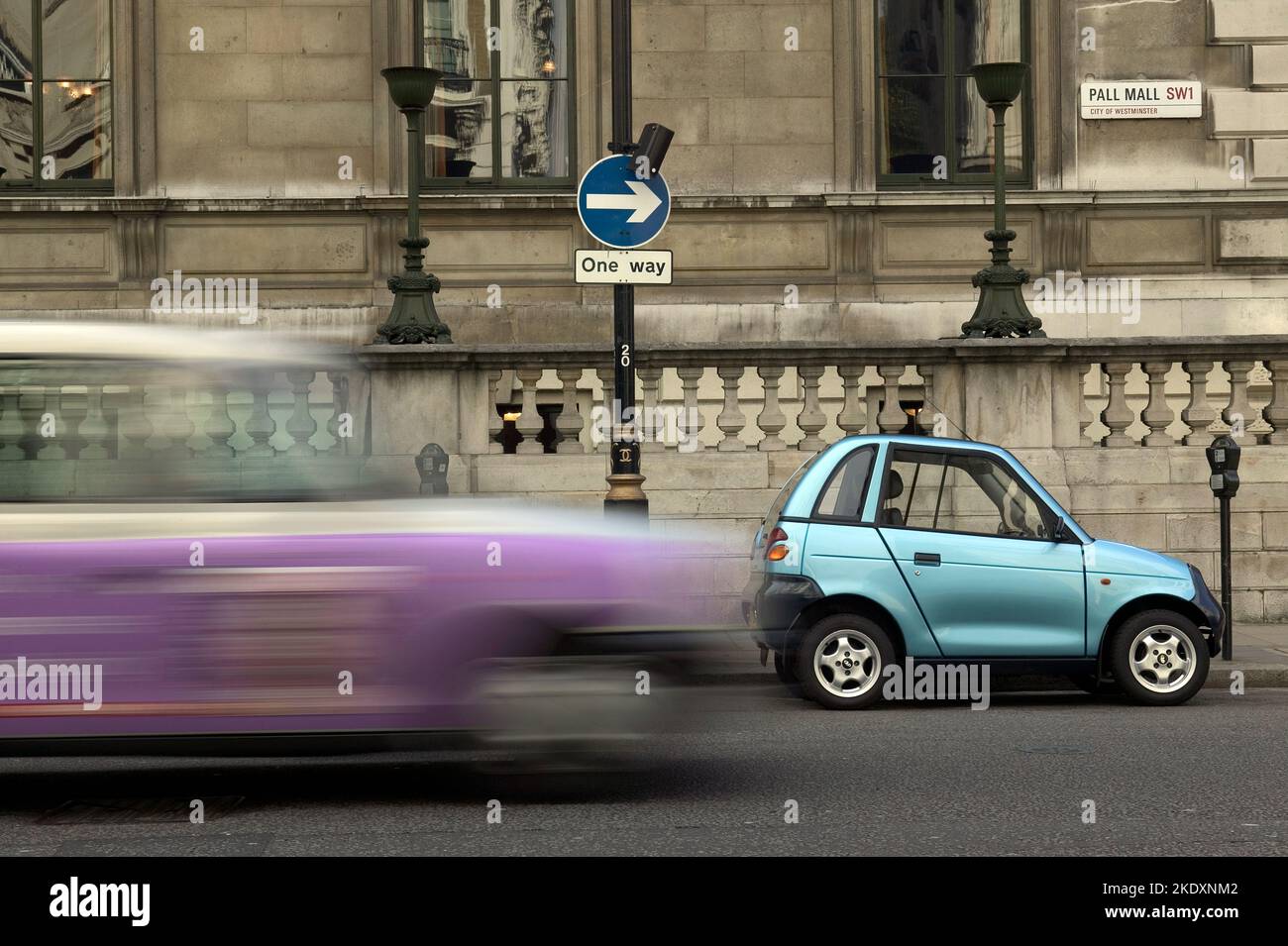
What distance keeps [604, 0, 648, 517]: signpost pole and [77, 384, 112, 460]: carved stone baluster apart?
Answer: 508 centimetres

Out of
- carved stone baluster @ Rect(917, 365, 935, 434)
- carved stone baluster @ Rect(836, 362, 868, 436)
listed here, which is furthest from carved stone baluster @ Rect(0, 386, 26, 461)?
carved stone baluster @ Rect(917, 365, 935, 434)

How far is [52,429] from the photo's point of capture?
7.61 m

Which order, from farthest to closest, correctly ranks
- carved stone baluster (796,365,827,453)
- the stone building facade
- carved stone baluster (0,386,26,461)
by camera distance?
the stone building facade, carved stone baluster (796,365,827,453), carved stone baluster (0,386,26,461)

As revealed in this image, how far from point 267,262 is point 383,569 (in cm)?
1418

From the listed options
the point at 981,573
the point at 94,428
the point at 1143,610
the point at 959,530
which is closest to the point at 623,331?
the point at 959,530

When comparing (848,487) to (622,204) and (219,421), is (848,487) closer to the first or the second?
(622,204)

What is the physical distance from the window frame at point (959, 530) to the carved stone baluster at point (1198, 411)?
4.43 metres

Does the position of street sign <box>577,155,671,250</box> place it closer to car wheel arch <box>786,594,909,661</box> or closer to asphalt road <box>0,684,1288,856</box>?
car wheel arch <box>786,594,909,661</box>

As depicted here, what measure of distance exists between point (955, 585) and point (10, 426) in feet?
18.2

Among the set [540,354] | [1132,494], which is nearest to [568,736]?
[540,354]

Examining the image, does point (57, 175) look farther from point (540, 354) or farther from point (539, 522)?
point (539, 522)

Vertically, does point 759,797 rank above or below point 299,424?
below

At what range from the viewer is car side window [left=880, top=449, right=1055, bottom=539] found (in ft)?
35.9

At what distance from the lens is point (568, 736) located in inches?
296
